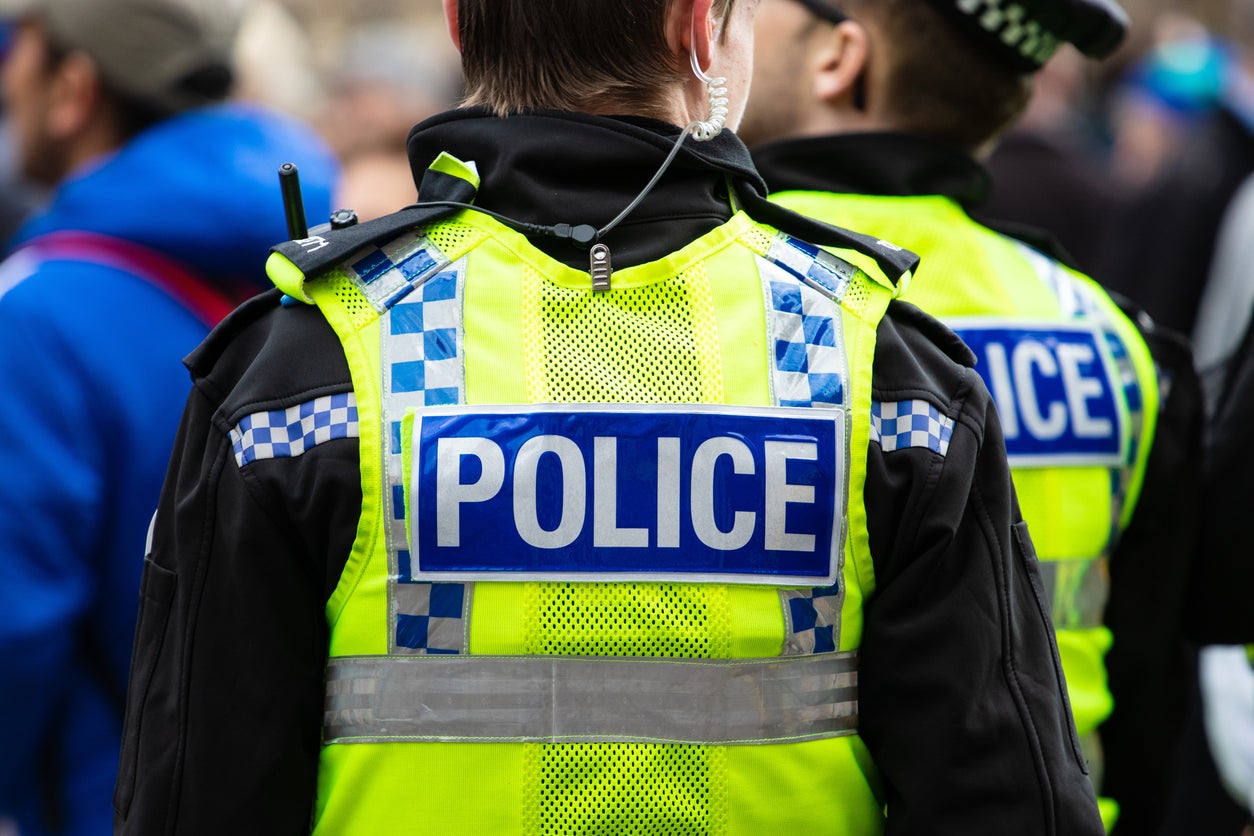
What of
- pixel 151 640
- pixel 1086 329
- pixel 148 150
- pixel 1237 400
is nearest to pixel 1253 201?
pixel 1237 400

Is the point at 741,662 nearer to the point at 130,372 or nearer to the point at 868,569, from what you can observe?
the point at 868,569

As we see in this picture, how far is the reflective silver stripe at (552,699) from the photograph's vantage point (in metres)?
1.49

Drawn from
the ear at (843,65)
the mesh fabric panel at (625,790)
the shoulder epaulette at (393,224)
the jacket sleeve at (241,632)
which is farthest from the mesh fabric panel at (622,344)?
the ear at (843,65)

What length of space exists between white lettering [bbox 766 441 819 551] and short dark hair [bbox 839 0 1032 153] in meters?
1.22

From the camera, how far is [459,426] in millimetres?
1468

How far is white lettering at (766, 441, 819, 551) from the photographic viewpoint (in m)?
1.50

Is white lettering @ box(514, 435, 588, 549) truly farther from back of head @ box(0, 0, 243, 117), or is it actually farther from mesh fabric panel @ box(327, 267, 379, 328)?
back of head @ box(0, 0, 243, 117)

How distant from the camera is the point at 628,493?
149 cm

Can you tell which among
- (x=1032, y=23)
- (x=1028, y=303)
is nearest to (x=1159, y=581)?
(x=1028, y=303)

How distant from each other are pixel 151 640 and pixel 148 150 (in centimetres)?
171

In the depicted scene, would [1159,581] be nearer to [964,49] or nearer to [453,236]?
[964,49]

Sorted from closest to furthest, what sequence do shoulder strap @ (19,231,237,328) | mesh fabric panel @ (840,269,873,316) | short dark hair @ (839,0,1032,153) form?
mesh fabric panel @ (840,269,873,316) < short dark hair @ (839,0,1032,153) < shoulder strap @ (19,231,237,328)

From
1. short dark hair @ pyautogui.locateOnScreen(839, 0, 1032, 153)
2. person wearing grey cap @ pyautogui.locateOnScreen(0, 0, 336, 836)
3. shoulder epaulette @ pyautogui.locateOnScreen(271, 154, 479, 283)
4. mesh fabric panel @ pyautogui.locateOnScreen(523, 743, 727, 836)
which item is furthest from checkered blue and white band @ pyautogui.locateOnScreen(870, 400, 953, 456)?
person wearing grey cap @ pyautogui.locateOnScreen(0, 0, 336, 836)

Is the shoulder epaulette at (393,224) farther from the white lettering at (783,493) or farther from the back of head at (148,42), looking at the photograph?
the back of head at (148,42)
